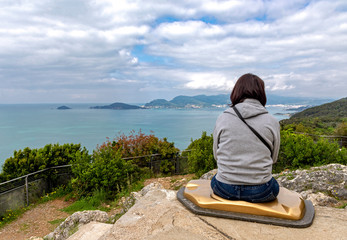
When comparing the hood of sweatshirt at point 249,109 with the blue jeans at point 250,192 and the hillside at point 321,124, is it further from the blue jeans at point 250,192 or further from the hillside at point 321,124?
the hillside at point 321,124

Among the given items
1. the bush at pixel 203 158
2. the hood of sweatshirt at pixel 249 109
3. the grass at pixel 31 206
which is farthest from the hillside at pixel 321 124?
the hood of sweatshirt at pixel 249 109

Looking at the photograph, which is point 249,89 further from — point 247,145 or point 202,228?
point 202,228

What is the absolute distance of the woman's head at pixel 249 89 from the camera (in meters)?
2.69

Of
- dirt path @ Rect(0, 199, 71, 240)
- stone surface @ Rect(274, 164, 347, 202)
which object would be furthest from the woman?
dirt path @ Rect(0, 199, 71, 240)

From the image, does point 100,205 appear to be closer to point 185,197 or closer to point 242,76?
point 185,197

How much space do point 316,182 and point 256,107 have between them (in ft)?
12.0

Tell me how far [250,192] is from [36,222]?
22.4ft

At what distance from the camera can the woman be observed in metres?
2.58

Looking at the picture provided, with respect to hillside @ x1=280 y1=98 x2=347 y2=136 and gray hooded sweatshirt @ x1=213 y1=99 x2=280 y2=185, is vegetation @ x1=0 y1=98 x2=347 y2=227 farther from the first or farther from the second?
hillside @ x1=280 y1=98 x2=347 y2=136

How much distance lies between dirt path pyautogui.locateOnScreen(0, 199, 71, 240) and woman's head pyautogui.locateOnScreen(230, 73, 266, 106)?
6062 mm

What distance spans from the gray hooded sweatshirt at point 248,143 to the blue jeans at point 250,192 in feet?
0.26

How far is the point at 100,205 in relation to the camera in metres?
7.56

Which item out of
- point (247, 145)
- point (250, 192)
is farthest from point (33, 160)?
point (247, 145)

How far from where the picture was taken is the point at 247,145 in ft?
8.42
